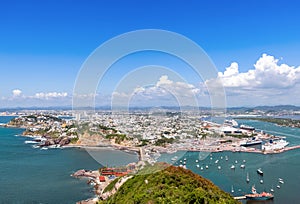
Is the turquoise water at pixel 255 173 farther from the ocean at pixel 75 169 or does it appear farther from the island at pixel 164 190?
the island at pixel 164 190

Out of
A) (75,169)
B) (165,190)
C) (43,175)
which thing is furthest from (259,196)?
(43,175)

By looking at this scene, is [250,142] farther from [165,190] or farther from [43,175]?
[165,190]

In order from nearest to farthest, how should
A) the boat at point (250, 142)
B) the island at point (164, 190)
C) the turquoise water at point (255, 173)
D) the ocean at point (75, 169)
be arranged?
the island at point (164, 190), the ocean at point (75, 169), the turquoise water at point (255, 173), the boat at point (250, 142)

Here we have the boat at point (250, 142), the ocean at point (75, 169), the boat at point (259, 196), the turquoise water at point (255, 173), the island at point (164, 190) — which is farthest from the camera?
the boat at point (250, 142)

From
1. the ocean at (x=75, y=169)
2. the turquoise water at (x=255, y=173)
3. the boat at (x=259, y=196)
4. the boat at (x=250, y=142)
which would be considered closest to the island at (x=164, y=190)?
the ocean at (x=75, y=169)

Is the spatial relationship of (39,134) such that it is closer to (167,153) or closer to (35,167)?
(35,167)

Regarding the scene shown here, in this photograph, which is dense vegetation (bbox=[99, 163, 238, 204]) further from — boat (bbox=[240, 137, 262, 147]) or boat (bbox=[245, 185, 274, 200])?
boat (bbox=[240, 137, 262, 147])

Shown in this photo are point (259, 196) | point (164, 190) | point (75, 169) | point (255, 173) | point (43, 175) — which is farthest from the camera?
point (75, 169)

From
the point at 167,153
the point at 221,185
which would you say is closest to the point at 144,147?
the point at 167,153
